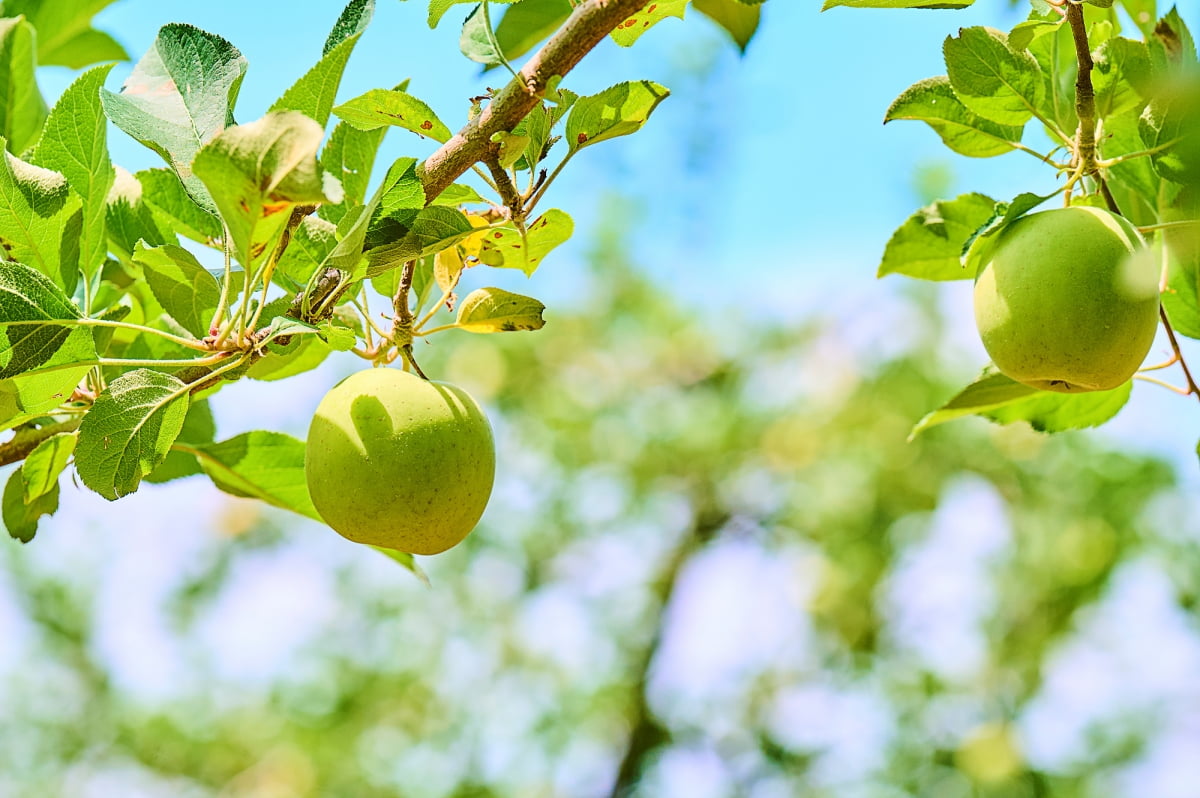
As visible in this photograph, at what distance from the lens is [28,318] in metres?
0.67

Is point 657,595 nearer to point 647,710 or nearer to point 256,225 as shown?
point 647,710

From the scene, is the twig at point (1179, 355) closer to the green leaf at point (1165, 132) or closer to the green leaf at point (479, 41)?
the green leaf at point (1165, 132)

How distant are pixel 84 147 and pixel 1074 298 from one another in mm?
806

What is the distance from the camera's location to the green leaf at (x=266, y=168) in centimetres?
55

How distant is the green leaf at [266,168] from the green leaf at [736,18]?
0.53 m

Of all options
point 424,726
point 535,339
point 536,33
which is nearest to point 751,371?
point 535,339

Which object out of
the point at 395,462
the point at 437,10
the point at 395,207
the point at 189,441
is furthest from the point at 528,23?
the point at 189,441

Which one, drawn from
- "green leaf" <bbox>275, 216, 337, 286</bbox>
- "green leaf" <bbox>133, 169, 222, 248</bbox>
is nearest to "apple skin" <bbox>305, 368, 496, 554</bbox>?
"green leaf" <bbox>275, 216, 337, 286</bbox>

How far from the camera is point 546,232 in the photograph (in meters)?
0.86

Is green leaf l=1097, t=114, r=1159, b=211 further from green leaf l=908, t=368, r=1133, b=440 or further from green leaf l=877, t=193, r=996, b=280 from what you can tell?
green leaf l=908, t=368, r=1133, b=440

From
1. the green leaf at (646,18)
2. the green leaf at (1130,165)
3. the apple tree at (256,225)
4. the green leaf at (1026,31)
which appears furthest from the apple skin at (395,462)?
the green leaf at (1130,165)

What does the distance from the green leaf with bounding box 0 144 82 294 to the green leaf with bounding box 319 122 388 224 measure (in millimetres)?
198

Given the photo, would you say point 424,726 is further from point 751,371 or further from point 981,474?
point 981,474

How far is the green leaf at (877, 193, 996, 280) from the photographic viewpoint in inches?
40.5
